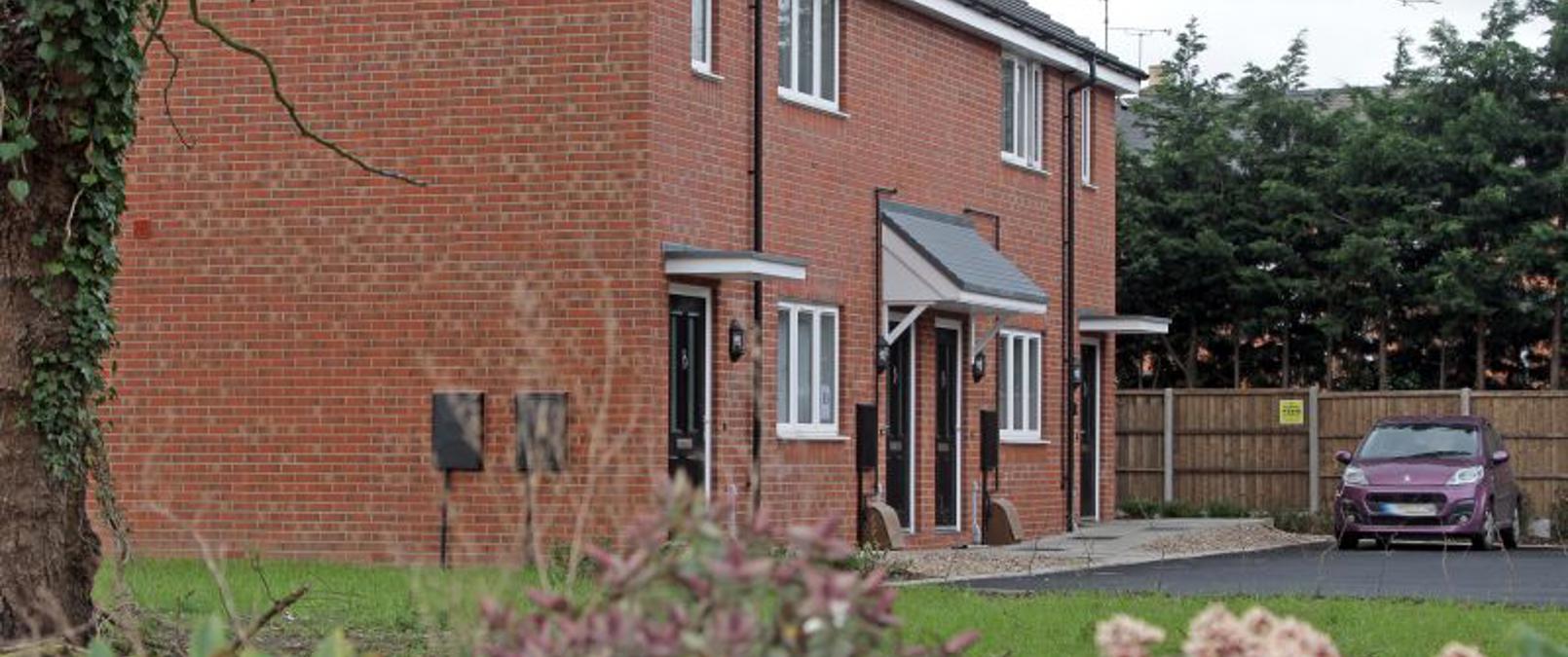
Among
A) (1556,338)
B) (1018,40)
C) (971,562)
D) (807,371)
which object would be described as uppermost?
(1018,40)

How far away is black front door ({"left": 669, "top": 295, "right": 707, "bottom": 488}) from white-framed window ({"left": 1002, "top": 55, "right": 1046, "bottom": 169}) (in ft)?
24.6

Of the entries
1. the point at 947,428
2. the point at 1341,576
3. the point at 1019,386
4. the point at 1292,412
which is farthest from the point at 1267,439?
the point at 1341,576

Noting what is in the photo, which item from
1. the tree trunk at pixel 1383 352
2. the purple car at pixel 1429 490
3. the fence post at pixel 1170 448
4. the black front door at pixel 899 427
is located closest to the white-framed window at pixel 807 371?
the black front door at pixel 899 427

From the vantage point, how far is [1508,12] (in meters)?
38.2

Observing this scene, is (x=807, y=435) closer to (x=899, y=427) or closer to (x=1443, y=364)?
(x=899, y=427)

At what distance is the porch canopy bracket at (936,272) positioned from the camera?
25.2 metres

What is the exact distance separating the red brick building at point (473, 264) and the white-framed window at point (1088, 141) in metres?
7.46

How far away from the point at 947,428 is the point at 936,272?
2.76 metres

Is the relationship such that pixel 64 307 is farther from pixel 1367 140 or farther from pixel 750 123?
pixel 1367 140

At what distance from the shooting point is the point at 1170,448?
3609 cm

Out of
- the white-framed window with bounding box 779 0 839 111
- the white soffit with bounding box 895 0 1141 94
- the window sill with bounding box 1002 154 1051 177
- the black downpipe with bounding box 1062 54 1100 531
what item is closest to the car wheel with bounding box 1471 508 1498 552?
the black downpipe with bounding box 1062 54 1100 531

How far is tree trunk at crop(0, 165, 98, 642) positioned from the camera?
10781 millimetres

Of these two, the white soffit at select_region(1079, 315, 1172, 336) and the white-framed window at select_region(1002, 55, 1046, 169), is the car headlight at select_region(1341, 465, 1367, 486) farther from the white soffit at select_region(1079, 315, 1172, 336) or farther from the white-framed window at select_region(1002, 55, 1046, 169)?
the white-framed window at select_region(1002, 55, 1046, 169)

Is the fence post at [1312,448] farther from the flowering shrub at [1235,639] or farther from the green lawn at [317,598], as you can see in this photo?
the flowering shrub at [1235,639]
